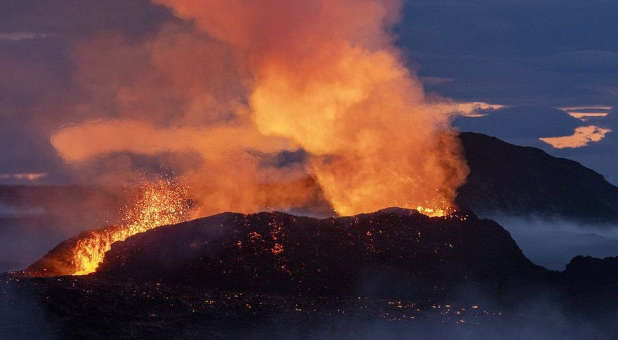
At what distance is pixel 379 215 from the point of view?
44.2 metres

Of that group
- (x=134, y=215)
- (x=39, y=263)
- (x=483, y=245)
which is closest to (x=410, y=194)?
(x=483, y=245)

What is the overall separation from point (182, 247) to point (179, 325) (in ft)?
24.8

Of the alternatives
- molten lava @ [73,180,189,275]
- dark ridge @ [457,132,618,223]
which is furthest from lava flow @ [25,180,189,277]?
dark ridge @ [457,132,618,223]

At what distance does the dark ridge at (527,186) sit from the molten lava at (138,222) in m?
27.8

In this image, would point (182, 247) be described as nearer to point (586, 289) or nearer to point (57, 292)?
point (57, 292)

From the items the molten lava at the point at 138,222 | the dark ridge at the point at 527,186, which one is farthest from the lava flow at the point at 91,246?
the dark ridge at the point at 527,186

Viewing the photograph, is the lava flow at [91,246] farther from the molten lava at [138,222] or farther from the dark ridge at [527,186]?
the dark ridge at [527,186]

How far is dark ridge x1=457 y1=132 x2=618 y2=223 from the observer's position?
8088 cm

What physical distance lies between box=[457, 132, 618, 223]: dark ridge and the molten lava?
27784 mm

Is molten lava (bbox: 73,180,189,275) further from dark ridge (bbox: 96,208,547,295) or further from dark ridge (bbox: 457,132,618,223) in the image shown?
dark ridge (bbox: 457,132,618,223)

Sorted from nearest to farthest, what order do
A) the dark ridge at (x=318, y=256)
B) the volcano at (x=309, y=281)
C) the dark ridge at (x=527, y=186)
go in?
the volcano at (x=309, y=281)
the dark ridge at (x=318, y=256)
the dark ridge at (x=527, y=186)

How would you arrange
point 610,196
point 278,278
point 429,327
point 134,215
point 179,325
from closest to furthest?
1. point 179,325
2. point 429,327
3. point 278,278
4. point 134,215
5. point 610,196

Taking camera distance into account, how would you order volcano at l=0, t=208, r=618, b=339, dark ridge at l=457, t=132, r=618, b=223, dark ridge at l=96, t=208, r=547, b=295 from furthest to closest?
dark ridge at l=457, t=132, r=618, b=223, dark ridge at l=96, t=208, r=547, b=295, volcano at l=0, t=208, r=618, b=339

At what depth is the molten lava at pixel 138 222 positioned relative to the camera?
1740 inches
